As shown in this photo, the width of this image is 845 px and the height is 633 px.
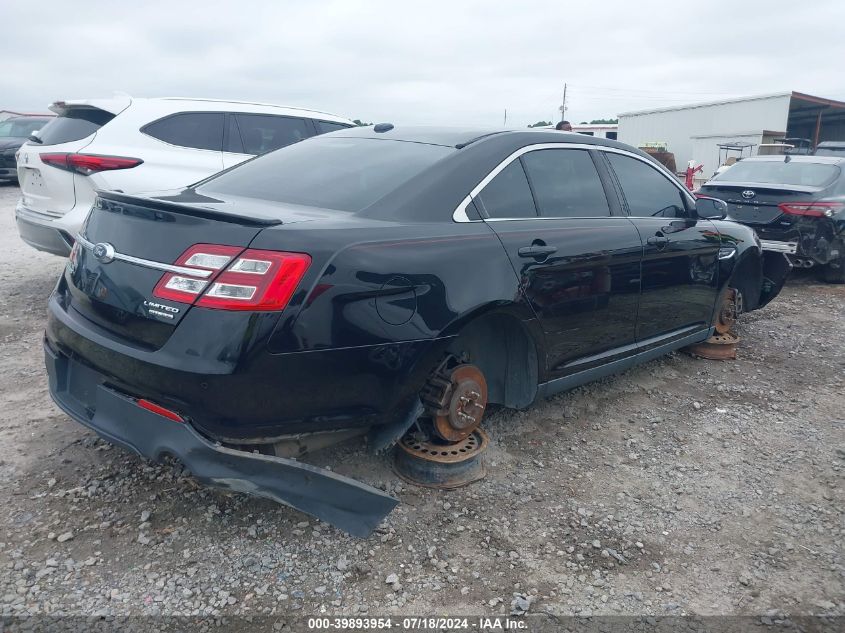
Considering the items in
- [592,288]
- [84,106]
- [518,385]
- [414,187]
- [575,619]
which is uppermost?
[84,106]

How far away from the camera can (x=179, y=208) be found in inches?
96.7

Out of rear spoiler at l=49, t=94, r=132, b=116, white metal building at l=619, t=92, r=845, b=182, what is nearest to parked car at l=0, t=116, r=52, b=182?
rear spoiler at l=49, t=94, r=132, b=116

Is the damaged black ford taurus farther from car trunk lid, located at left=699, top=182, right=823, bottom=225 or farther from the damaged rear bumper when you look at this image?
car trunk lid, located at left=699, top=182, right=823, bottom=225

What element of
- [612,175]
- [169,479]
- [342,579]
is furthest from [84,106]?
[342,579]

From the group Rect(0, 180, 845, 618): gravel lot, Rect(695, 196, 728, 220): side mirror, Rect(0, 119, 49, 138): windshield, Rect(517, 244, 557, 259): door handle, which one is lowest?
Rect(0, 180, 845, 618): gravel lot

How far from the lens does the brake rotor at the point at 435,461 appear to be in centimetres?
305

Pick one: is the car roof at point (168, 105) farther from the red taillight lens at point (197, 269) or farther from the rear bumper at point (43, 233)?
the red taillight lens at point (197, 269)

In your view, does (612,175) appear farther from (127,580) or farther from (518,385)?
(127,580)

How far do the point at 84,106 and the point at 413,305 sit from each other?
4.32m

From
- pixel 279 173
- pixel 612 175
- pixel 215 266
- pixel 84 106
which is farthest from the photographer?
pixel 84 106

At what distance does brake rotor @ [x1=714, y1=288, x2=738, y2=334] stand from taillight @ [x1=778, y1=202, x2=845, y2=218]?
112 inches

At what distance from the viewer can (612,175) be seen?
3.88 meters

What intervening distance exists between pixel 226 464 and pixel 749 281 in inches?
179

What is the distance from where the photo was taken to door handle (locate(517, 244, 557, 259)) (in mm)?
3062
